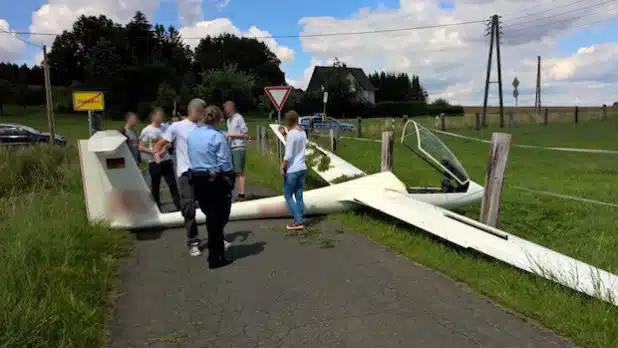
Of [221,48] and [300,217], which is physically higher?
[221,48]

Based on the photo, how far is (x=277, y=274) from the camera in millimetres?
4918

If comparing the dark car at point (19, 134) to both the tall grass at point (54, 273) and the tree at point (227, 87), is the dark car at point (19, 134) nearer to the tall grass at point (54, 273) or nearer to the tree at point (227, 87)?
the tall grass at point (54, 273)

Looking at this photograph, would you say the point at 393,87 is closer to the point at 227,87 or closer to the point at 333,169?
the point at 227,87

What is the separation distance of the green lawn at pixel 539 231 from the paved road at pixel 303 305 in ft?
0.70

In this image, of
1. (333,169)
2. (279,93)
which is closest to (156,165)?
(333,169)

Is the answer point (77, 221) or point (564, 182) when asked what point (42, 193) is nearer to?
point (77, 221)

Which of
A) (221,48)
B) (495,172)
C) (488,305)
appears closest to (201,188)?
(488,305)

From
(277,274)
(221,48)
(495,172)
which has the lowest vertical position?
(277,274)

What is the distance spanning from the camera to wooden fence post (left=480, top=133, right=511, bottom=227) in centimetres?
596

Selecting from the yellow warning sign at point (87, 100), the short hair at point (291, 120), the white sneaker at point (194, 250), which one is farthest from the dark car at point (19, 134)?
the white sneaker at point (194, 250)

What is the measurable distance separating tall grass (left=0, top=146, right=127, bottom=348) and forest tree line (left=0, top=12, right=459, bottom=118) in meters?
47.4

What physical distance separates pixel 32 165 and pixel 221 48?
101 meters

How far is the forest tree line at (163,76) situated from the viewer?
217 feet

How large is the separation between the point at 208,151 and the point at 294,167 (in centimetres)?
183
